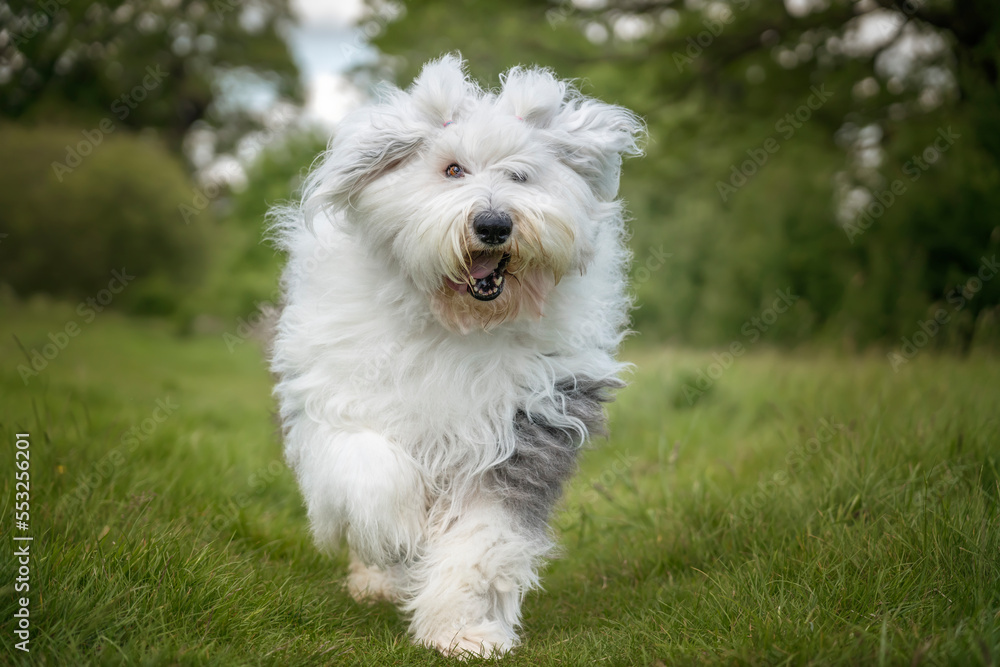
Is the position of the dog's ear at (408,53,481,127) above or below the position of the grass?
above

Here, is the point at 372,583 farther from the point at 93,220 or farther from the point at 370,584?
the point at 93,220

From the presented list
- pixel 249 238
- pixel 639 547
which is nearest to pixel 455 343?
pixel 639 547

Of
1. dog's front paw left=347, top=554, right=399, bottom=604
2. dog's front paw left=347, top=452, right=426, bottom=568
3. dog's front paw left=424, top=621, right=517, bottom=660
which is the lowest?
dog's front paw left=347, top=554, right=399, bottom=604

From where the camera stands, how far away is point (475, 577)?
9.70 ft

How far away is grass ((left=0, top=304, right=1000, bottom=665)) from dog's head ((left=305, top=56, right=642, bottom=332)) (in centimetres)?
109

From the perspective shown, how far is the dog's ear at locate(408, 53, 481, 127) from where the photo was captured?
3.07 m

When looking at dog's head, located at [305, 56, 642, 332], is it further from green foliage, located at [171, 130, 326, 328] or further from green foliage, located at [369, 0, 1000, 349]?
green foliage, located at [171, 130, 326, 328]

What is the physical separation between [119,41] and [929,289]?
59.6 ft

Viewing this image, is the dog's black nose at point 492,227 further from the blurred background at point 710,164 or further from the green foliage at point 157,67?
the green foliage at point 157,67

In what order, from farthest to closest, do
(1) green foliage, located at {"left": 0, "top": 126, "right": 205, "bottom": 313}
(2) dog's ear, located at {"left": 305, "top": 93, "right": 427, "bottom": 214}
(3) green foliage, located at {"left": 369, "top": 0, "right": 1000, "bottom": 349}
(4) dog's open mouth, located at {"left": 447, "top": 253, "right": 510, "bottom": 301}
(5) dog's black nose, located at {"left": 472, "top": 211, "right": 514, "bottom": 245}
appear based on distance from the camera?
1. (1) green foliage, located at {"left": 0, "top": 126, "right": 205, "bottom": 313}
2. (3) green foliage, located at {"left": 369, "top": 0, "right": 1000, "bottom": 349}
3. (2) dog's ear, located at {"left": 305, "top": 93, "right": 427, "bottom": 214}
4. (4) dog's open mouth, located at {"left": 447, "top": 253, "right": 510, "bottom": 301}
5. (5) dog's black nose, located at {"left": 472, "top": 211, "right": 514, "bottom": 245}

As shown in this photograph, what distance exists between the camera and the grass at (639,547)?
2.40 metres

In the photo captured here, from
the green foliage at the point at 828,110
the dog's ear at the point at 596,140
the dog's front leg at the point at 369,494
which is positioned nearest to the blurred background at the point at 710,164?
the green foliage at the point at 828,110

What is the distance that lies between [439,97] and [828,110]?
6942 millimetres

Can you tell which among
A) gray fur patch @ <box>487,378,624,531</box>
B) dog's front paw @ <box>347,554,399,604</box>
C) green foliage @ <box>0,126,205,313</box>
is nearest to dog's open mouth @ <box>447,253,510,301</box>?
gray fur patch @ <box>487,378,624,531</box>
